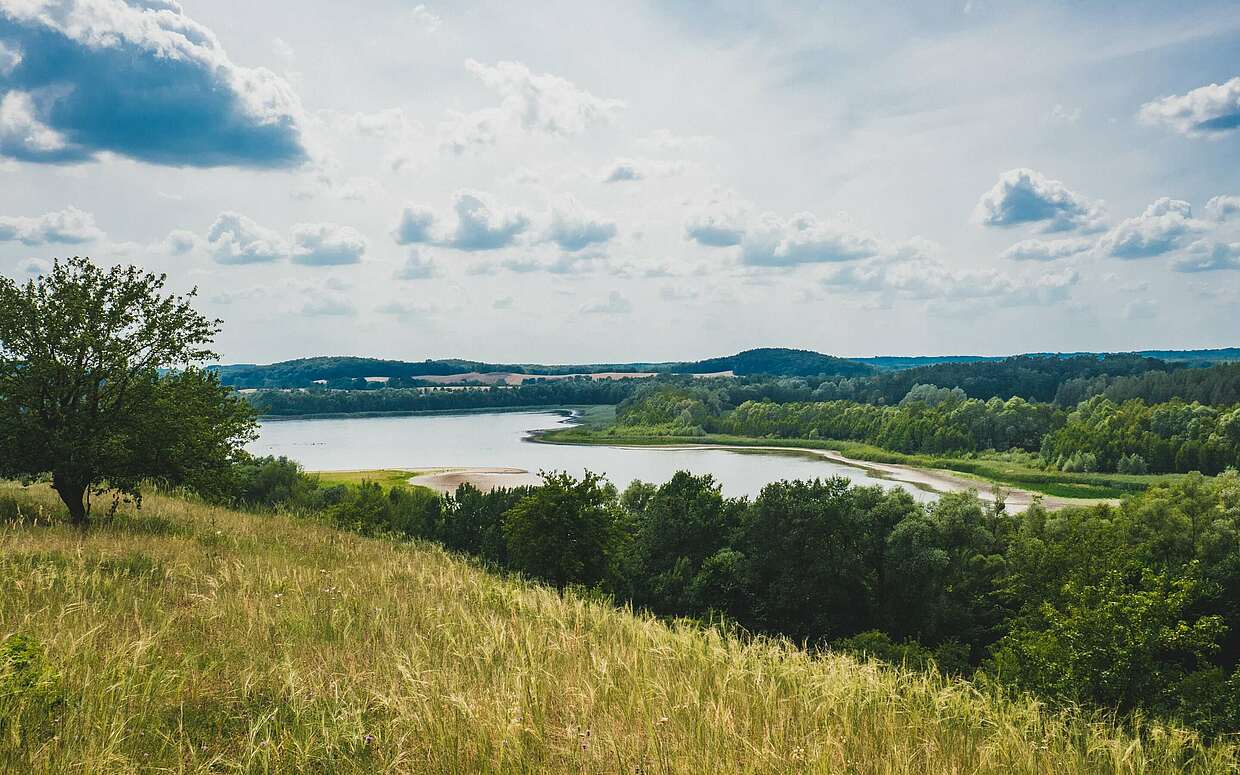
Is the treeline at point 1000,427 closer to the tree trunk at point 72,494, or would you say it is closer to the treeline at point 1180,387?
the treeline at point 1180,387

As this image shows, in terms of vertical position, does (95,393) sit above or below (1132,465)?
above

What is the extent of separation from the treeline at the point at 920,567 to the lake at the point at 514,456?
23.5m

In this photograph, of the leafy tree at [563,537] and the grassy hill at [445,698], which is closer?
the grassy hill at [445,698]

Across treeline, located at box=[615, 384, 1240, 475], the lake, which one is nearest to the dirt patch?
the lake

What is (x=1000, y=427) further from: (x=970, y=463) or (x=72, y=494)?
(x=72, y=494)

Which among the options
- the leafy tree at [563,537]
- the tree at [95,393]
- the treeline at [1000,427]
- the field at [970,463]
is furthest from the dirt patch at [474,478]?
the treeline at [1000,427]

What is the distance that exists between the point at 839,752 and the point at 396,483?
71.0 metres

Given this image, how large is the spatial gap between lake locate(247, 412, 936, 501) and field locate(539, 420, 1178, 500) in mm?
7940

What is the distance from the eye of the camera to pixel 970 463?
101000 mm

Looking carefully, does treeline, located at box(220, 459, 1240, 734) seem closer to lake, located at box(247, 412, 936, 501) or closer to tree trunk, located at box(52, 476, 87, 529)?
tree trunk, located at box(52, 476, 87, 529)

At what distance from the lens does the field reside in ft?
284

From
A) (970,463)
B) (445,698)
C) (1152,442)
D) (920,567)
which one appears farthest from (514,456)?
(445,698)

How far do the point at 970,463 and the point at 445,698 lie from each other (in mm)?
Answer: 108043

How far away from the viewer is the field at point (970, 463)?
86.5 metres
